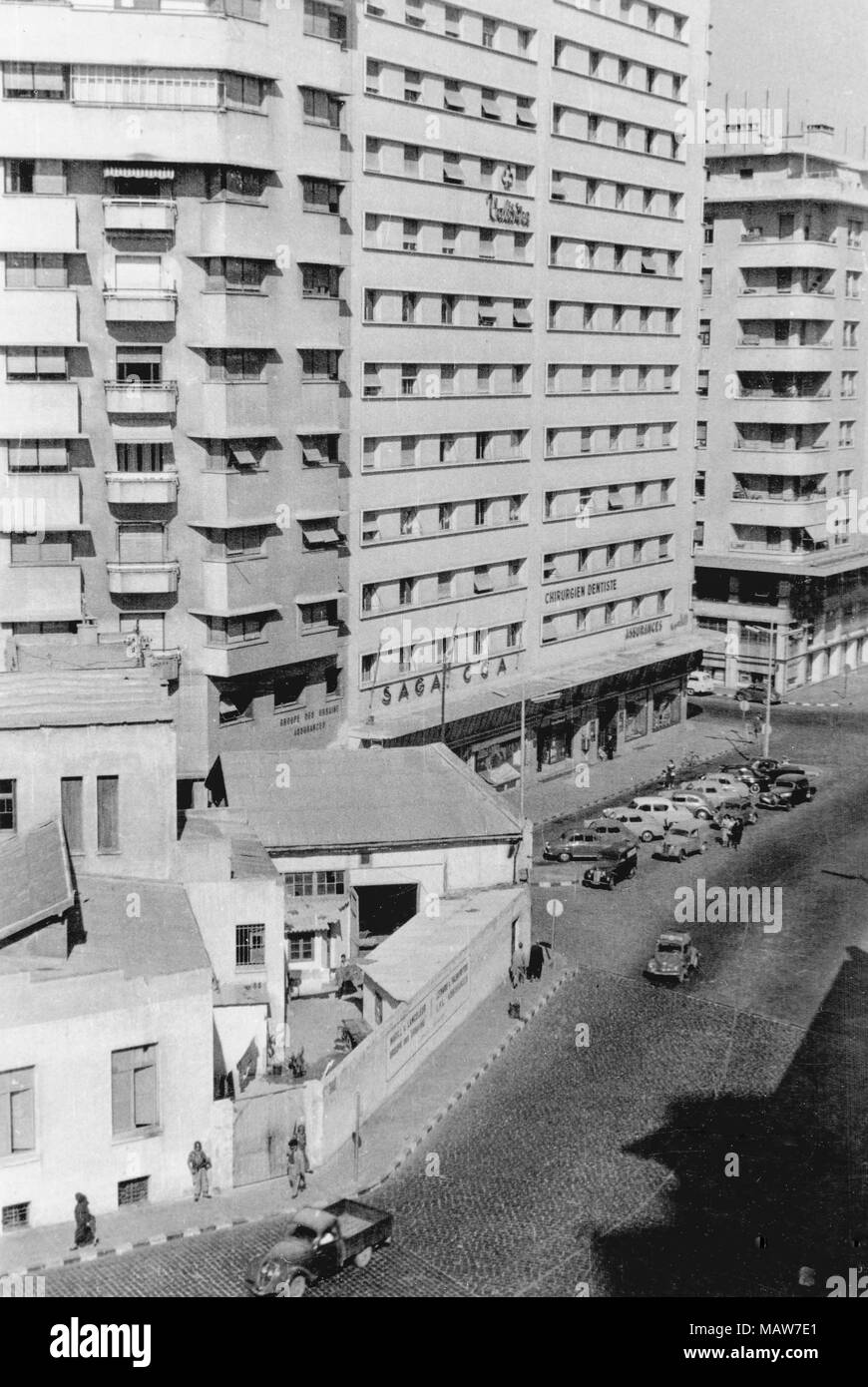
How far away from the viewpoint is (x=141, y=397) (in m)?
66.8

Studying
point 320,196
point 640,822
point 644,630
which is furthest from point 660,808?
point 320,196

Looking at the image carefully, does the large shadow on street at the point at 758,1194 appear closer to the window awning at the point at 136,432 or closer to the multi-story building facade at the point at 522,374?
the multi-story building facade at the point at 522,374

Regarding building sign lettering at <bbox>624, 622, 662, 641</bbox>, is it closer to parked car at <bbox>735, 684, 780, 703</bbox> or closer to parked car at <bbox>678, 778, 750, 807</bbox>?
parked car at <bbox>735, 684, 780, 703</bbox>

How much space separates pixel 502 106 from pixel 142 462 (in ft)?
88.1

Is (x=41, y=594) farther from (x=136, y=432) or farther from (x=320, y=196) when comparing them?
(x=320, y=196)

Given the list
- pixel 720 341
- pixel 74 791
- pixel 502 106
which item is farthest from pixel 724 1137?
pixel 720 341

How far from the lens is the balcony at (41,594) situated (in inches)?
2613

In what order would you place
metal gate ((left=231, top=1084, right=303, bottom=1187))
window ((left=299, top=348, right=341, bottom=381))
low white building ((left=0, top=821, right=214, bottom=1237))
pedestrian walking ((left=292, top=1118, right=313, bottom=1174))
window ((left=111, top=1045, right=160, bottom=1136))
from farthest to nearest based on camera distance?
window ((left=299, top=348, right=341, bottom=381)) < metal gate ((left=231, top=1084, right=303, bottom=1187)) < pedestrian walking ((left=292, top=1118, right=313, bottom=1174)) < window ((left=111, top=1045, right=160, bottom=1136)) < low white building ((left=0, top=821, right=214, bottom=1237))

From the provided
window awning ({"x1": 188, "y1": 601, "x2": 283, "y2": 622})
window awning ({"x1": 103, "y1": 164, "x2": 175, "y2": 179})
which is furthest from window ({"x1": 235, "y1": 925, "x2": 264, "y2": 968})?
window awning ({"x1": 103, "y1": 164, "x2": 175, "y2": 179})

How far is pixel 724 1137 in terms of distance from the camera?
4438cm

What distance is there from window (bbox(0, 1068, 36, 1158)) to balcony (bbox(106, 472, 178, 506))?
33.3 meters

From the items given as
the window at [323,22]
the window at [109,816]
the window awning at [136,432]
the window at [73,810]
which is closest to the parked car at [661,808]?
the window awning at [136,432]

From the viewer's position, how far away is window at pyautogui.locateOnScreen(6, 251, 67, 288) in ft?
212

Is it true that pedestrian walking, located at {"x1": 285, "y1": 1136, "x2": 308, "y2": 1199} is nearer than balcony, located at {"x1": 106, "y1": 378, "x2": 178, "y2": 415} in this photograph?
Yes
